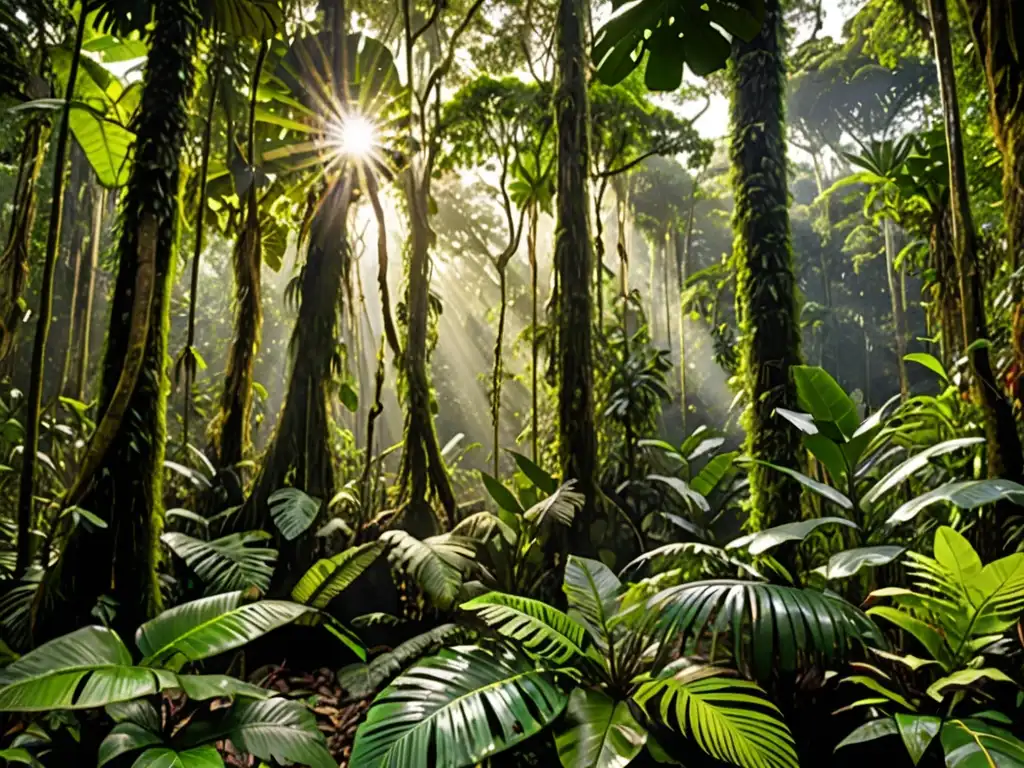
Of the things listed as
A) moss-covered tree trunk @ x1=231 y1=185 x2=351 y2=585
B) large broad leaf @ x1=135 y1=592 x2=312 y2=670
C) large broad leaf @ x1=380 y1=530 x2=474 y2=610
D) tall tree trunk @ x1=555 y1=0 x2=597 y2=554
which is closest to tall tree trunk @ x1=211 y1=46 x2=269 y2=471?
moss-covered tree trunk @ x1=231 y1=185 x2=351 y2=585

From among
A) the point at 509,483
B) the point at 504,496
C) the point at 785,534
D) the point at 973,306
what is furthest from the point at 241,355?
the point at 973,306

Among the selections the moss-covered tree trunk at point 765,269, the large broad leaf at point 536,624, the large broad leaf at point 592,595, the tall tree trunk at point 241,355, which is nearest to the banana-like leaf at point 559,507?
the large broad leaf at point 592,595

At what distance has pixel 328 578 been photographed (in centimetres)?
332

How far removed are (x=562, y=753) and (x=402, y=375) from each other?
11.7 feet

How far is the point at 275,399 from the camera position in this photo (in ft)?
91.8

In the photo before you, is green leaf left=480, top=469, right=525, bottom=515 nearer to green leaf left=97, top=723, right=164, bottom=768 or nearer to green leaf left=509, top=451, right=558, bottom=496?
green leaf left=509, top=451, right=558, bottom=496

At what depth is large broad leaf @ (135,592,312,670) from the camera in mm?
2158

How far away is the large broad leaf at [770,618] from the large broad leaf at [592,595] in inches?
→ 14.2

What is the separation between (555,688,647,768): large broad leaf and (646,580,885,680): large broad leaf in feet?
1.08

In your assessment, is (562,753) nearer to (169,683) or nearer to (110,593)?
(169,683)

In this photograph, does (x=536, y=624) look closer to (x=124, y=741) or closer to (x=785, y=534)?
(x=785, y=534)

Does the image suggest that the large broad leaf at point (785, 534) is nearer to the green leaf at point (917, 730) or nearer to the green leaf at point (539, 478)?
the green leaf at point (917, 730)

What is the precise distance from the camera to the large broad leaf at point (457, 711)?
Result: 1.99m

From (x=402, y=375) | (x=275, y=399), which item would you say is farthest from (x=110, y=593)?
(x=275, y=399)
